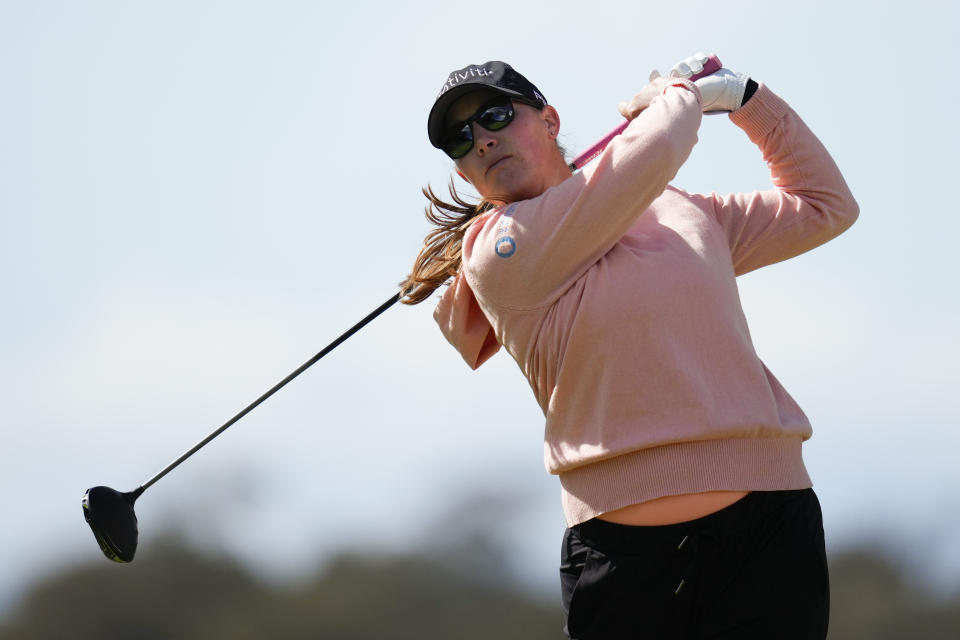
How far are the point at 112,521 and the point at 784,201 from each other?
1853 mm

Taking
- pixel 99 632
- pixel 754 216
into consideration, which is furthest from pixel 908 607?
pixel 754 216

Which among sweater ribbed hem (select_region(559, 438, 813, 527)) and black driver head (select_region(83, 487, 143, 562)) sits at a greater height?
black driver head (select_region(83, 487, 143, 562))

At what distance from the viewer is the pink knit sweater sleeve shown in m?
2.94

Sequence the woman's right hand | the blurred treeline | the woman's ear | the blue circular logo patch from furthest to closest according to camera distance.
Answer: the blurred treeline → the woman's ear → the woman's right hand → the blue circular logo patch

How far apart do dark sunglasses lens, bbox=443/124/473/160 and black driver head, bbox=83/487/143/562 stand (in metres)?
1.31

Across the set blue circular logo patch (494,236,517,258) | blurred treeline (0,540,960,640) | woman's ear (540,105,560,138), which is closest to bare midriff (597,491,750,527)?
blue circular logo patch (494,236,517,258)

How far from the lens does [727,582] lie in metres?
2.53

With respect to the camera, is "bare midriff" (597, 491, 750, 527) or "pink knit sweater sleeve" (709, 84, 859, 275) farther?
"pink knit sweater sleeve" (709, 84, 859, 275)

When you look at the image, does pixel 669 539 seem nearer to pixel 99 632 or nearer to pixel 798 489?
pixel 798 489

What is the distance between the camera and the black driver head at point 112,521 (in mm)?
3494

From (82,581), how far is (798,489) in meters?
14.5

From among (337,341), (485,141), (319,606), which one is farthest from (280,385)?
(319,606)

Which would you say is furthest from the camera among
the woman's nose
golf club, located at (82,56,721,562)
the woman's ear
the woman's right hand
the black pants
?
golf club, located at (82,56,721,562)

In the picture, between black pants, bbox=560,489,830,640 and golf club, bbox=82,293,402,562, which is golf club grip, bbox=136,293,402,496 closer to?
golf club, bbox=82,293,402,562
